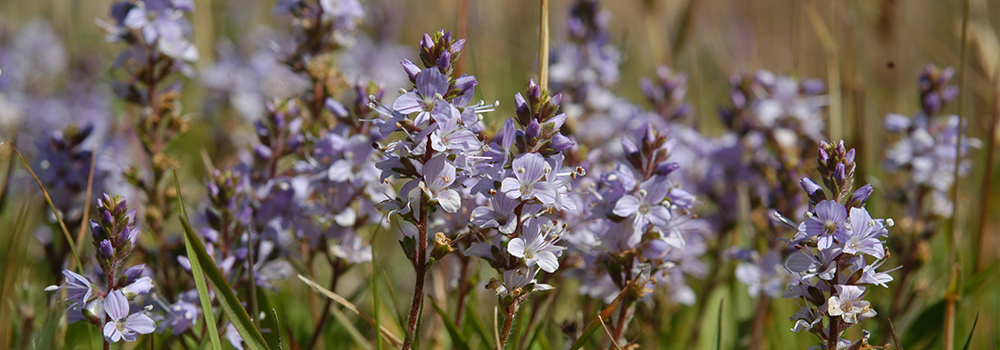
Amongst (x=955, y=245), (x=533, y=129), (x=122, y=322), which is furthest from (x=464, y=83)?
(x=955, y=245)

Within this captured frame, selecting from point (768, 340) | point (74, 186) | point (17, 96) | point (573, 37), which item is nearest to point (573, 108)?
point (573, 37)

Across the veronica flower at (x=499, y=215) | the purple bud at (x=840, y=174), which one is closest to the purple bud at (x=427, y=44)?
the veronica flower at (x=499, y=215)

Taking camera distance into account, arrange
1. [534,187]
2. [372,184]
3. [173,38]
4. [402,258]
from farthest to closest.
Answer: [402,258], [173,38], [372,184], [534,187]

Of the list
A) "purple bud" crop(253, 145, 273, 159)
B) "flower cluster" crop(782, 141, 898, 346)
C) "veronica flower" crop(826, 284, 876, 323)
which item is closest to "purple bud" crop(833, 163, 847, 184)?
"flower cluster" crop(782, 141, 898, 346)

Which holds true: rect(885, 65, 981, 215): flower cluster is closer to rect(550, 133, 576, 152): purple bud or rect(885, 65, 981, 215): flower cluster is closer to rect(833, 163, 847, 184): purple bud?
rect(833, 163, 847, 184): purple bud

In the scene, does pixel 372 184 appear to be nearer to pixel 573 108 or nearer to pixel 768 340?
pixel 573 108

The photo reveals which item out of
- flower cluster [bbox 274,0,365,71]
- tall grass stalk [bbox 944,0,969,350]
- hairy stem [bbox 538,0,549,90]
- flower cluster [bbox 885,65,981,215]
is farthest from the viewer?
flower cluster [bbox 885,65,981,215]
